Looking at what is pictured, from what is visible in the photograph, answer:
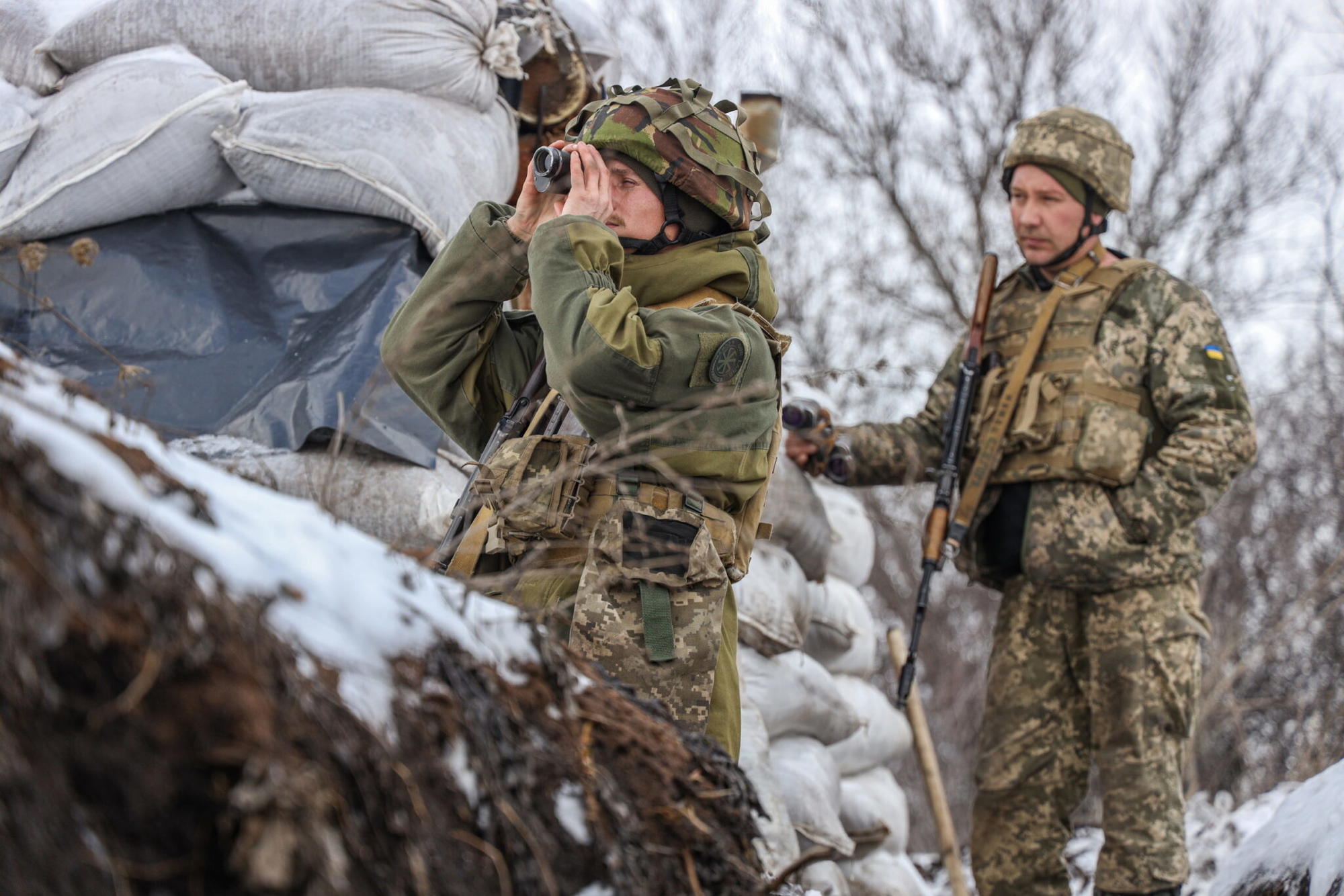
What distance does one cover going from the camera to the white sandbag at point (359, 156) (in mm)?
3309

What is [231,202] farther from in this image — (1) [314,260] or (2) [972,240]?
(2) [972,240]

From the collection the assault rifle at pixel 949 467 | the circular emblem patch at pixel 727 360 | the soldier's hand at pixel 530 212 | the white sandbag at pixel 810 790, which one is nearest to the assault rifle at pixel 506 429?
the soldier's hand at pixel 530 212

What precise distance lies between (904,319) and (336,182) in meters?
7.53

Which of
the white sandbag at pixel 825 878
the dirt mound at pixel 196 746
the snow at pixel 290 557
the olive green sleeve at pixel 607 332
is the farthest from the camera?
the white sandbag at pixel 825 878


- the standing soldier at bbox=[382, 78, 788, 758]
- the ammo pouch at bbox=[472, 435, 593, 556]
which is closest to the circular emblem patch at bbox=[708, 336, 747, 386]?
the standing soldier at bbox=[382, 78, 788, 758]

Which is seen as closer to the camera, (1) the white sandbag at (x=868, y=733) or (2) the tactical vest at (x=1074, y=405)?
Answer: (2) the tactical vest at (x=1074, y=405)

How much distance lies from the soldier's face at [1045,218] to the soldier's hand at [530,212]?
190cm

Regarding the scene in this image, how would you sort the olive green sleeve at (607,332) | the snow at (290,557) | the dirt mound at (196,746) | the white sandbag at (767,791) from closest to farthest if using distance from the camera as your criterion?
1. the dirt mound at (196,746)
2. the snow at (290,557)
3. the olive green sleeve at (607,332)
4. the white sandbag at (767,791)

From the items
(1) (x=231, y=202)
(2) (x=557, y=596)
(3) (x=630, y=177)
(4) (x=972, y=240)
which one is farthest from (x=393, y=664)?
(4) (x=972, y=240)

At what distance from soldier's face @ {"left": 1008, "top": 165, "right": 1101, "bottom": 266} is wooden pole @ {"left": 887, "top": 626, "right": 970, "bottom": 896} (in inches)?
51.7

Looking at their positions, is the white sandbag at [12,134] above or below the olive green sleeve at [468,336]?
below

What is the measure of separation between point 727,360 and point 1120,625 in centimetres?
185

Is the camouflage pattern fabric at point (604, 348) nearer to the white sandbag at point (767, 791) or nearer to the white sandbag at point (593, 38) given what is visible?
the white sandbag at point (767, 791)

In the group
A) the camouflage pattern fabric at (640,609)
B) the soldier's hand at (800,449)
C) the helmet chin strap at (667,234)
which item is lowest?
the soldier's hand at (800,449)
